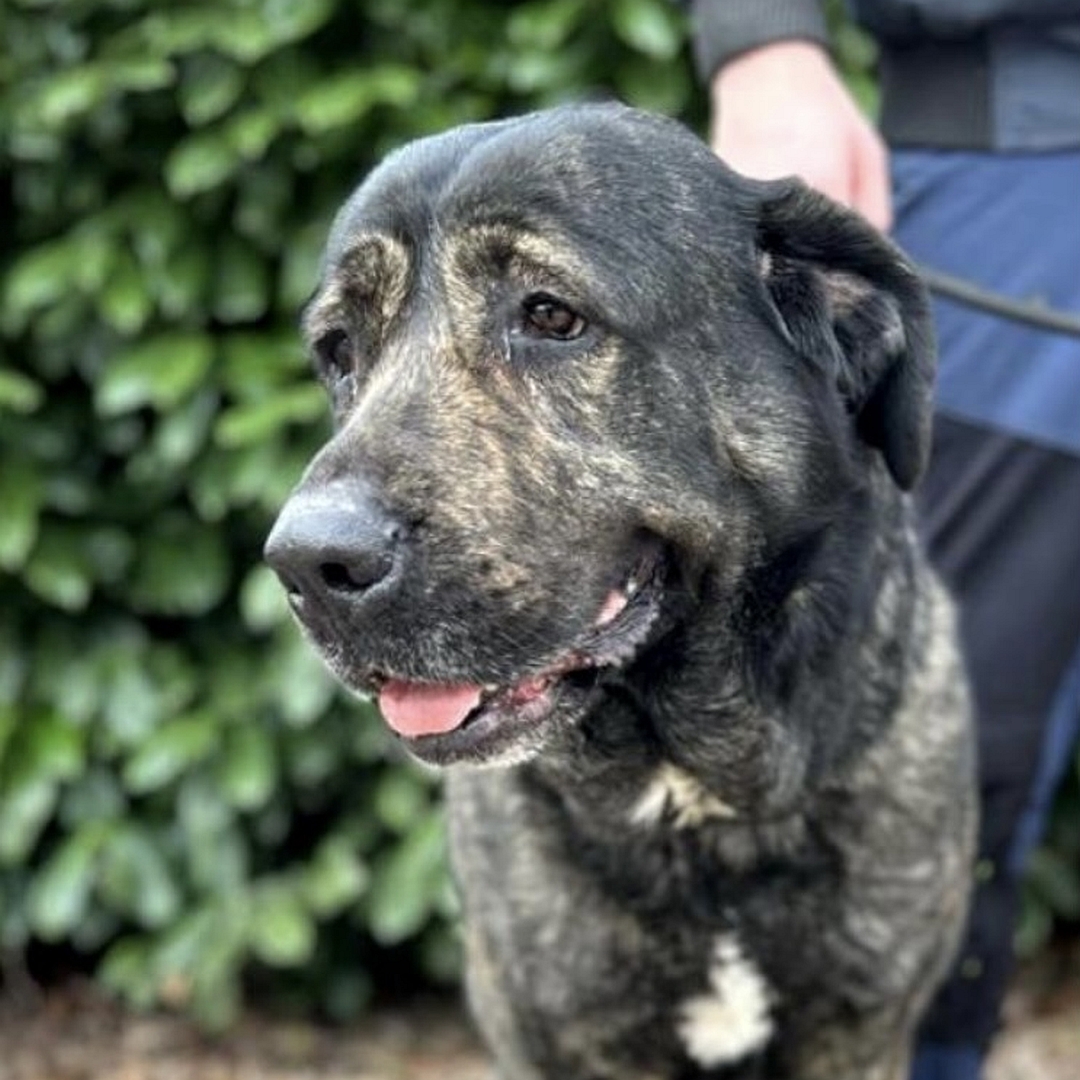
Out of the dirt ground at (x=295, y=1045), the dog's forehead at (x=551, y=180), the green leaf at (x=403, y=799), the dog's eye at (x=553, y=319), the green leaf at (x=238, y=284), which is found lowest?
the dirt ground at (x=295, y=1045)

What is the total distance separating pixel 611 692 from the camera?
2.65 meters

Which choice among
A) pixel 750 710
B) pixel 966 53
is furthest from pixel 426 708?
pixel 966 53

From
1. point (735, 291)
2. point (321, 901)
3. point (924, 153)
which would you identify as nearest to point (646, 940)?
point (735, 291)

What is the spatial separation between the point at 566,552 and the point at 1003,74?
3.54ft

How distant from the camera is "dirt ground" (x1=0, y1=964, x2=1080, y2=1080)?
4.51 metres

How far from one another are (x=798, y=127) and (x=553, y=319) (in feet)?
2.05

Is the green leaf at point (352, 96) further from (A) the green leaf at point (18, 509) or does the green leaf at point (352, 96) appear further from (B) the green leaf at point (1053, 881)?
(B) the green leaf at point (1053, 881)

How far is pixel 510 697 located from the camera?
2449 mm

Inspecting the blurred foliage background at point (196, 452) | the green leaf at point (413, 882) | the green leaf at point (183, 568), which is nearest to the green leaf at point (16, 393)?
the blurred foliage background at point (196, 452)

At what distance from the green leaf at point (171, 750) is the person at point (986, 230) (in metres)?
1.57

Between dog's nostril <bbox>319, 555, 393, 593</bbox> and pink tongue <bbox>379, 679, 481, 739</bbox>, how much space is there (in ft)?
0.70

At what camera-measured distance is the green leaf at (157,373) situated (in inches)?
160

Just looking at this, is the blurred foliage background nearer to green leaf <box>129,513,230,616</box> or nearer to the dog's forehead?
green leaf <box>129,513,230,616</box>

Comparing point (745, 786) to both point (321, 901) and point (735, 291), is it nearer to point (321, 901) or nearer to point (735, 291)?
point (735, 291)
